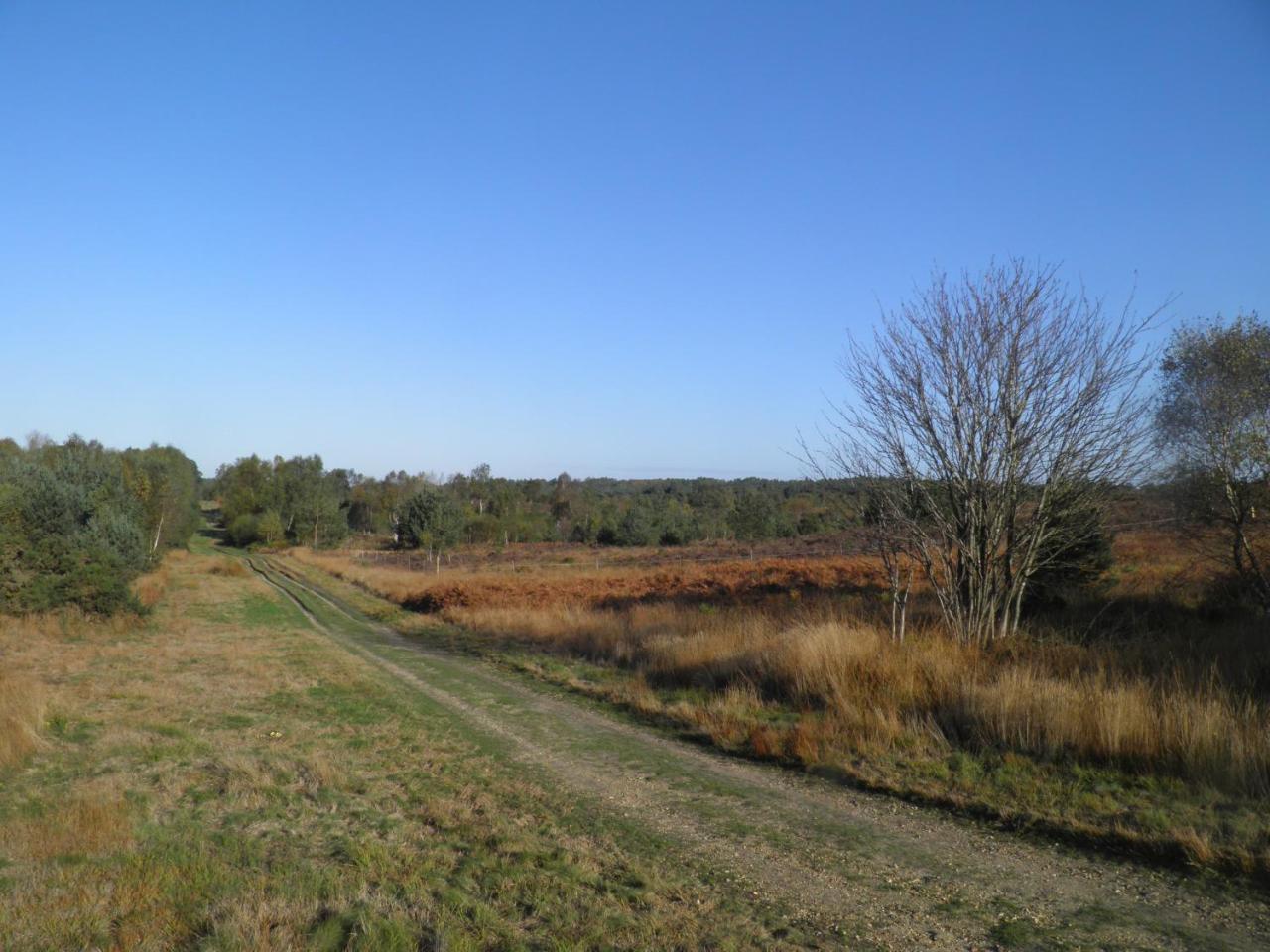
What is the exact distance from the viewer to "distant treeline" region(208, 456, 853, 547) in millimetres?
69413

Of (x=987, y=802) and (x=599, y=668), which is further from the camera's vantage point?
(x=599, y=668)

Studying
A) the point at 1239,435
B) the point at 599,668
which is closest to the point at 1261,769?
the point at 599,668

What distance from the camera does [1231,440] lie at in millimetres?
16156

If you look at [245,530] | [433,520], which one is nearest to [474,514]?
[245,530]

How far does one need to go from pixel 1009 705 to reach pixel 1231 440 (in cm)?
1250

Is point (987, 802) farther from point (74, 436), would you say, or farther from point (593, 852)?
point (74, 436)

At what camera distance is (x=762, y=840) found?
5.74m

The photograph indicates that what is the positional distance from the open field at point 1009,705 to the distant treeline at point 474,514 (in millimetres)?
46704

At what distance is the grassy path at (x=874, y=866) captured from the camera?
429 centimetres

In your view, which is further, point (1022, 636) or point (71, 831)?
point (1022, 636)

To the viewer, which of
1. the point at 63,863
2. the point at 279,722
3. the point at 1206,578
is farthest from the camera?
the point at 1206,578

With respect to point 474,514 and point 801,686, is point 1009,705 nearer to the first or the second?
point 801,686

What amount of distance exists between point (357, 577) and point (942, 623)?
1563 inches

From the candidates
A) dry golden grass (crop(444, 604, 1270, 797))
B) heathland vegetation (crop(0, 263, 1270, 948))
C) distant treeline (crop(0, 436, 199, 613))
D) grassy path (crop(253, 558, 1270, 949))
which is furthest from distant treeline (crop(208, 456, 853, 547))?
grassy path (crop(253, 558, 1270, 949))
